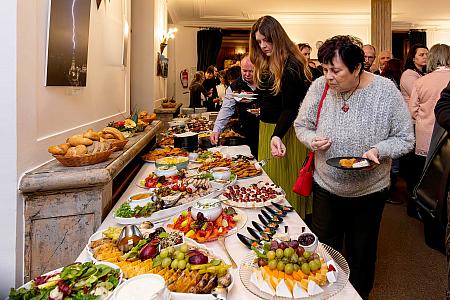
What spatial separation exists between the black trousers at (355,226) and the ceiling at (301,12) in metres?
6.30

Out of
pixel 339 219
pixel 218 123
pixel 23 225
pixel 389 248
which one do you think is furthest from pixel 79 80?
pixel 389 248

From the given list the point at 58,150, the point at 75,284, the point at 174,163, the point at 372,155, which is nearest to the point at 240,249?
the point at 75,284

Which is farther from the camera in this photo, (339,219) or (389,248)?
(389,248)

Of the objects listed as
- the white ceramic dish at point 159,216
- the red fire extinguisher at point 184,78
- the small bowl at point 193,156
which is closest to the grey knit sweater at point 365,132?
the white ceramic dish at point 159,216

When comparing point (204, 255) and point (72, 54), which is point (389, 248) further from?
point (72, 54)

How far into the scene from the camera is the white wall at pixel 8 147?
4.29 feet

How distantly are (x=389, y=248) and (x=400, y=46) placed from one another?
337 inches

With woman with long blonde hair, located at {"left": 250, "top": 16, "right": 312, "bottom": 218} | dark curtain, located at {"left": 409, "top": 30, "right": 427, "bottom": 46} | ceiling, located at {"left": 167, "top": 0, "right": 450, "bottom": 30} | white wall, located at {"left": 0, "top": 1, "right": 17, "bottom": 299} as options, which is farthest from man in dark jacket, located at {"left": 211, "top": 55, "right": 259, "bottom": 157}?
dark curtain, located at {"left": 409, "top": 30, "right": 427, "bottom": 46}

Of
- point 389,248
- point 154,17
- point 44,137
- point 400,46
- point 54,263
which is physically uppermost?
point 400,46

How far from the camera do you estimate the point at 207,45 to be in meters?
9.15

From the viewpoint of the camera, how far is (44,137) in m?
1.62

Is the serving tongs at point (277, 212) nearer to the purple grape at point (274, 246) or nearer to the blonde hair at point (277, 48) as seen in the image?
the purple grape at point (274, 246)

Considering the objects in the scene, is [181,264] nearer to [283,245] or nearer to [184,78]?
[283,245]

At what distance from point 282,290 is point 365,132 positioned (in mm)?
918
